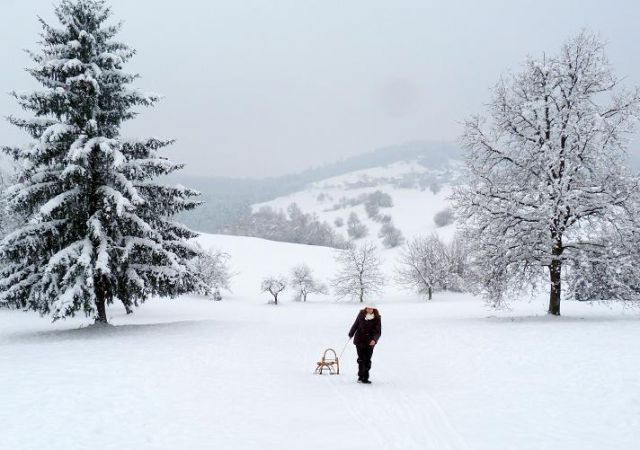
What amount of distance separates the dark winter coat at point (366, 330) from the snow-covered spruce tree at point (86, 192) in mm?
9096

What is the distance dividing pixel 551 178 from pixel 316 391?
47.2ft

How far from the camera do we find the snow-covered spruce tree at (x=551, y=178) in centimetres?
1877

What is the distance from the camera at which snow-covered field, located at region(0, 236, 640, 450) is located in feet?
22.9

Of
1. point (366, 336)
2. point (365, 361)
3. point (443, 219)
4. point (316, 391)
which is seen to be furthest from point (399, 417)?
point (443, 219)

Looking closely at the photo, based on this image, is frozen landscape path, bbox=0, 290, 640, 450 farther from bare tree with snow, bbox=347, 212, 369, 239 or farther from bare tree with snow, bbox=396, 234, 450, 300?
bare tree with snow, bbox=347, 212, 369, 239

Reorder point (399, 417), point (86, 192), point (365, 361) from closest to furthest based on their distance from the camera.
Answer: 1. point (399, 417)
2. point (365, 361)
3. point (86, 192)

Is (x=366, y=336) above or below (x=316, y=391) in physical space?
above

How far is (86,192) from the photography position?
17719 mm

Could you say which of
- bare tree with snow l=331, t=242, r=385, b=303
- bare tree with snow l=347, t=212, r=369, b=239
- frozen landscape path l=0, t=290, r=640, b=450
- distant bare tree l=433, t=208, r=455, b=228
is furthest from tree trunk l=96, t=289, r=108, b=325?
bare tree with snow l=347, t=212, r=369, b=239

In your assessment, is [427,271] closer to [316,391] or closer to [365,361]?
[365,361]

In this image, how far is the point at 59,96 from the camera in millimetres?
17156

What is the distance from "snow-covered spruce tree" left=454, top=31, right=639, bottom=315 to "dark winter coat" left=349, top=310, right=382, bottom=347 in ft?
34.5

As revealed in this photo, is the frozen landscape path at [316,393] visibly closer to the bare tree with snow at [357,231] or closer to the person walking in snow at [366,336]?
the person walking in snow at [366,336]

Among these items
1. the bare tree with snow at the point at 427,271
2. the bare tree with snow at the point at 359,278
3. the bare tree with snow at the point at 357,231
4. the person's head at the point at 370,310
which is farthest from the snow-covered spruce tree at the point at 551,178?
the bare tree with snow at the point at 357,231
